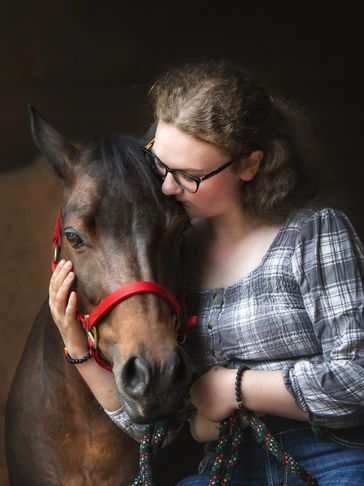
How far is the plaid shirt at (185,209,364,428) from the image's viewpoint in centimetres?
143

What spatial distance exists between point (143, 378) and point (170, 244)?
34 cm

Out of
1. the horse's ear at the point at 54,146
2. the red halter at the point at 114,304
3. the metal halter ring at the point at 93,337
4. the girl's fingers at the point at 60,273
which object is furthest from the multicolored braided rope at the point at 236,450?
the horse's ear at the point at 54,146

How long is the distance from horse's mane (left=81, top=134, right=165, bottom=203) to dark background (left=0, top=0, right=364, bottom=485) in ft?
3.10

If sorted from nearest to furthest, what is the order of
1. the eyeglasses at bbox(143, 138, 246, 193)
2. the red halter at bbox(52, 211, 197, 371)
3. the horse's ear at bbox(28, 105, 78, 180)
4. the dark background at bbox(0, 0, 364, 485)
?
the red halter at bbox(52, 211, 197, 371) < the eyeglasses at bbox(143, 138, 246, 193) < the horse's ear at bbox(28, 105, 78, 180) < the dark background at bbox(0, 0, 364, 485)

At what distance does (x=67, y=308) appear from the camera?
150 cm

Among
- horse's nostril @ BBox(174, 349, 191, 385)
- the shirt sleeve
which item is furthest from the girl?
horse's nostril @ BBox(174, 349, 191, 385)

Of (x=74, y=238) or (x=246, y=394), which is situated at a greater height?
(x=74, y=238)

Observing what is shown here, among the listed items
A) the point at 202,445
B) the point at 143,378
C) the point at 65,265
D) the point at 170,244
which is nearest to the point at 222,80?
the point at 170,244

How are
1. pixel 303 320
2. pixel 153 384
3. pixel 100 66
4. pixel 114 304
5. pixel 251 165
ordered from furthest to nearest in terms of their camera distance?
pixel 100 66 → pixel 251 165 → pixel 303 320 → pixel 114 304 → pixel 153 384

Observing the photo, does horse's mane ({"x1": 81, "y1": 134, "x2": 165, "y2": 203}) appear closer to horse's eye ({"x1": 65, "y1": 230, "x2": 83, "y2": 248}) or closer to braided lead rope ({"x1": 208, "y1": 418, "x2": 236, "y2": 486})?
horse's eye ({"x1": 65, "y1": 230, "x2": 83, "y2": 248})

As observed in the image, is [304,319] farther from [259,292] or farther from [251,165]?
[251,165]

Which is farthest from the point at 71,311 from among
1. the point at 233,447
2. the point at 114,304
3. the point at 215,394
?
the point at 233,447

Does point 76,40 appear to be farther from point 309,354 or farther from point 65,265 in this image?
point 309,354

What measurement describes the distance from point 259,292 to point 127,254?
1.05 ft
